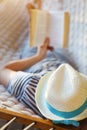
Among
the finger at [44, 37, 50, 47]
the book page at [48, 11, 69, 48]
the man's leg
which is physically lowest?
the man's leg

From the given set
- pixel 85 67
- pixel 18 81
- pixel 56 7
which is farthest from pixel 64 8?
pixel 18 81

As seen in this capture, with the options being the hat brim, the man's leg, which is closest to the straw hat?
the hat brim

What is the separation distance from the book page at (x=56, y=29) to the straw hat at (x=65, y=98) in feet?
2.29

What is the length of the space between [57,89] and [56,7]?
0.96 meters

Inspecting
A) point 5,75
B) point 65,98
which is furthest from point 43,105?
point 5,75

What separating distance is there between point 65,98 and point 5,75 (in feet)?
1.90

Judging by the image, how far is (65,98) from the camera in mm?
866

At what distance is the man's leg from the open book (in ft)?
0.95

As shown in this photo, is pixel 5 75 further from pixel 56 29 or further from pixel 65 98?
pixel 65 98

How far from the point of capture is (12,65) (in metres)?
1.46

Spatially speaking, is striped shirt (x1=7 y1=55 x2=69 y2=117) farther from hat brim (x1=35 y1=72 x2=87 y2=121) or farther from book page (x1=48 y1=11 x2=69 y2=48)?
book page (x1=48 y1=11 x2=69 y2=48)

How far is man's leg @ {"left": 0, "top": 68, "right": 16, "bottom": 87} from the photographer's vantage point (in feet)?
4.43

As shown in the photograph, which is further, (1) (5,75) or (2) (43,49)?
(2) (43,49)

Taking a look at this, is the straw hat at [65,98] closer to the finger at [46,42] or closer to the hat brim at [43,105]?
the hat brim at [43,105]
